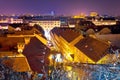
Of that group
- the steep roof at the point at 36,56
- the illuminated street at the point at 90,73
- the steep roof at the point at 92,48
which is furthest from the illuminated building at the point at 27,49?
the illuminated street at the point at 90,73

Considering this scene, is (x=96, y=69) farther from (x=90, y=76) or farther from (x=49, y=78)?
(x=49, y=78)

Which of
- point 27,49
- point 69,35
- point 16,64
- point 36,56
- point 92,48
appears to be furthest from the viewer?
point 69,35

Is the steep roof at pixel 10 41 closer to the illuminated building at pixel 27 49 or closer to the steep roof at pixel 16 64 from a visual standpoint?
the illuminated building at pixel 27 49

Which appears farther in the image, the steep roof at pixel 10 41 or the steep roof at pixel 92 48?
the steep roof at pixel 10 41

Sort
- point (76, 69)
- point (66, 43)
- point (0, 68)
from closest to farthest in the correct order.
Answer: point (0, 68), point (76, 69), point (66, 43)

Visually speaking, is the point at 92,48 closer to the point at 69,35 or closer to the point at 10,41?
the point at 10,41

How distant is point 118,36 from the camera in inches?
679

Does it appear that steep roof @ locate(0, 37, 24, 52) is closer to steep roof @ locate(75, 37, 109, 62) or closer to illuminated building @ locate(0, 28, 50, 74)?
illuminated building @ locate(0, 28, 50, 74)

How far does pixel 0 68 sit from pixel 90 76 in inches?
38.1

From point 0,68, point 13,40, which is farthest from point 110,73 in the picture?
point 13,40

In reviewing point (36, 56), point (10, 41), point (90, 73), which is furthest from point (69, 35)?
point (90, 73)

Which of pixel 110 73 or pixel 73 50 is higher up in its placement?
pixel 110 73

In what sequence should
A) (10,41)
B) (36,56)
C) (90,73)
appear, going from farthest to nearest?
(10,41), (36,56), (90,73)

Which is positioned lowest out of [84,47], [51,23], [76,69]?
[51,23]
